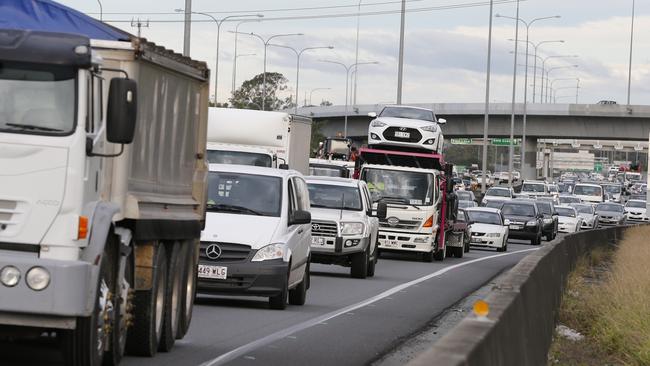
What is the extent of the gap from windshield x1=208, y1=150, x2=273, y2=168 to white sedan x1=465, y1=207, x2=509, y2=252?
17.4 metres

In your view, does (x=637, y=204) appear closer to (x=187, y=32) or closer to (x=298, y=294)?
(x=187, y=32)

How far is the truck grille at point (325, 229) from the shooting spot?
27203 millimetres

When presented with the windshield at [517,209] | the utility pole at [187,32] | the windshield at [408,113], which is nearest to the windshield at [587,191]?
the windshield at [517,209]

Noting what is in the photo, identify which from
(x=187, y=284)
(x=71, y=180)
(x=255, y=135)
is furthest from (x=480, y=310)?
(x=255, y=135)

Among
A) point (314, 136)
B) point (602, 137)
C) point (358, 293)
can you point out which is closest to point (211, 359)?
point (358, 293)

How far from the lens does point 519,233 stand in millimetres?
54656

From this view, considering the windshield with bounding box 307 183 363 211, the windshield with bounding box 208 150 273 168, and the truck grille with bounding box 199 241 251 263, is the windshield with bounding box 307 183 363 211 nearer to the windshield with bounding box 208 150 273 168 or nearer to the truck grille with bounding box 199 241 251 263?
the windshield with bounding box 208 150 273 168

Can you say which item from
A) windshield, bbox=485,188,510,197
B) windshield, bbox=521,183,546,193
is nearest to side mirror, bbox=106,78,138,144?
windshield, bbox=485,188,510,197

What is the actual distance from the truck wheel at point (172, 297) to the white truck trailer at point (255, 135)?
15.3 metres

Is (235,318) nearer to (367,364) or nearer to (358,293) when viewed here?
(367,364)

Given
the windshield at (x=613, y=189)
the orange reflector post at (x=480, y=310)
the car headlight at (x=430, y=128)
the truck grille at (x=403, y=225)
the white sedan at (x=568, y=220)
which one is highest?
the car headlight at (x=430, y=128)

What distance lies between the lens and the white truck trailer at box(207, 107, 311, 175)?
29734 mm

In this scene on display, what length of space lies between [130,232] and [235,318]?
568 centimetres

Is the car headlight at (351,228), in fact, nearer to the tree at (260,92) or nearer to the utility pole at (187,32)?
the utility pole at (187,32)
